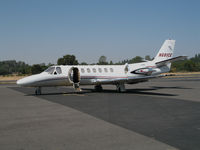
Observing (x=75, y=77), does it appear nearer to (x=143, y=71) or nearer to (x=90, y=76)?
(x=90, y=76)

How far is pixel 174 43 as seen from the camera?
2461 cm

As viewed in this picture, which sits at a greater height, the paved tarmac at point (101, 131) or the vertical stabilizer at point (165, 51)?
the vertical stabilizer at point (165, 51)

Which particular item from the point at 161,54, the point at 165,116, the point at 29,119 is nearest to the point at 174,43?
the point at 161,54

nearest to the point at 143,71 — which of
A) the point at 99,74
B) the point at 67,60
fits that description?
the point at 99,74

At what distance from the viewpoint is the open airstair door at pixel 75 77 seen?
18.8 meters

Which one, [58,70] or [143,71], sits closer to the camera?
[58,70]

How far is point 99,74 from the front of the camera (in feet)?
67.9

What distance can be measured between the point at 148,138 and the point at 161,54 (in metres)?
19.5

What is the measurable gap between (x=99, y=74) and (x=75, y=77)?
2.46 meters

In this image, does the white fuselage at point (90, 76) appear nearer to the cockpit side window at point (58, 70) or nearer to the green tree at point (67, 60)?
the cockpit side window at point (58, 70)

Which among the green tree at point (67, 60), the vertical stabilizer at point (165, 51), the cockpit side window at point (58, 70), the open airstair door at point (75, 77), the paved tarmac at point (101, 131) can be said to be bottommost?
the paved tarmac at point (101, 131)

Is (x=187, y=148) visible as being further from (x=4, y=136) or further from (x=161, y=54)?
(x=161, y=54)

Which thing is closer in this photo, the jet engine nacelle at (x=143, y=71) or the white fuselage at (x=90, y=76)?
the white fuselage at (x=90, y=76)

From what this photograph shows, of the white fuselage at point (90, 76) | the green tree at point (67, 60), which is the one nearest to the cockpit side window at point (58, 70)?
the white fuselage at point (90, 76)
